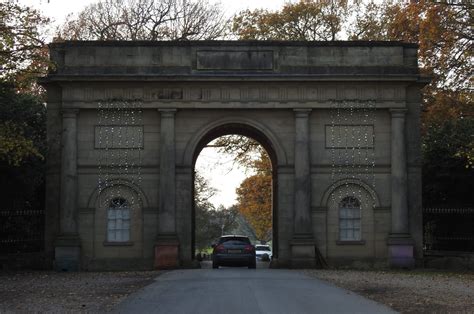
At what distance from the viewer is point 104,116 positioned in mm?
31562

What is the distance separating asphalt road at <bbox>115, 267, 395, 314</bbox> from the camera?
15078 mm

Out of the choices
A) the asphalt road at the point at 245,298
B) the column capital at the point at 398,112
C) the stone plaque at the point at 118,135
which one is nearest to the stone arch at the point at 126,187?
the stone plaque at the point at 118,135

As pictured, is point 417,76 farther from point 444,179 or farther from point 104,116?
point 104,116

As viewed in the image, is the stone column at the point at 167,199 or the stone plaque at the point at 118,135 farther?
the stone plaque at the point at 118,135

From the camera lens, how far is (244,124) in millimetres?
31875

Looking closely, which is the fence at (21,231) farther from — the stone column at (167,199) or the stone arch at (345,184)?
the stone arch at (345,184)

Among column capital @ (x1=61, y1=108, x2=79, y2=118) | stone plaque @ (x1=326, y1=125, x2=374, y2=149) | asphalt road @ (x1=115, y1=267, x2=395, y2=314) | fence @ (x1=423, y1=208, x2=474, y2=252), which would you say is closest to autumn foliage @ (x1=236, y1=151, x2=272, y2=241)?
stone plaque @ (x1=326, y1=125, x2=374, y2=149)

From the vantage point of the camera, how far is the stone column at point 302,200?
30.8 meters

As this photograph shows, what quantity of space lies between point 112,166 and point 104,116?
80.8 inches

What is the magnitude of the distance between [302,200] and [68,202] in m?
9.28

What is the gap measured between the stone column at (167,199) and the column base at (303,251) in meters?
4.62

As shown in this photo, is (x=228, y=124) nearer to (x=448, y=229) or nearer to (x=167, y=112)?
(x=167, y=112)

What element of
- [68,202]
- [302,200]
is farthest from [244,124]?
[68,202]

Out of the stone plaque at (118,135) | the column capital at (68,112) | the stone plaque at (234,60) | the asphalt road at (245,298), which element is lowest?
the asphalt road at (245,298)
